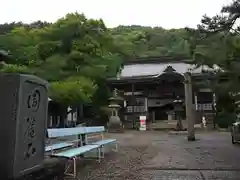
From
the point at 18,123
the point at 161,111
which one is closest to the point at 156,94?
the point at 161,111

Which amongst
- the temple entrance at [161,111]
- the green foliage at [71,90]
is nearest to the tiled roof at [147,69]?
the temple entrance at [161,111]

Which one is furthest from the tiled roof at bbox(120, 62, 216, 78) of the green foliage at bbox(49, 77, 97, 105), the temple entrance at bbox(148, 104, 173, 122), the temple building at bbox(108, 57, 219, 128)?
the green foliage at bbox(49, 77, 97, 105)

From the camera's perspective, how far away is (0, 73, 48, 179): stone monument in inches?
67.0

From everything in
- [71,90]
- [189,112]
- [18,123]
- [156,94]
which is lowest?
[18,123]

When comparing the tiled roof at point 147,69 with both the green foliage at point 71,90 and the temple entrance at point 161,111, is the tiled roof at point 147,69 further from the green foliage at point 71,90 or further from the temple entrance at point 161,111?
the green foliage at point 71,90

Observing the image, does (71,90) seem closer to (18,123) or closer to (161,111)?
(18,123)

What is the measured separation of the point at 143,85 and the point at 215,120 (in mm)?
7750

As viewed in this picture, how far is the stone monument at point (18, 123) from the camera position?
1.70 meters

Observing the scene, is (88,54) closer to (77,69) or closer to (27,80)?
(77,69)

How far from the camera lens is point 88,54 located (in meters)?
18.3

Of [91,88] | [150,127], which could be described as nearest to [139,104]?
[150,127]

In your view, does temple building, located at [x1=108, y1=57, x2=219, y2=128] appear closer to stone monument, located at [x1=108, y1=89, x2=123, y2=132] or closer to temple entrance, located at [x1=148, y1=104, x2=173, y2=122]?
temple entrance, located at [x1=148, y1=104, x2=173, y2=122]

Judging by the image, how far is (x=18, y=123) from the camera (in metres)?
1.76

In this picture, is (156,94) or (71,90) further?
(156,94)
